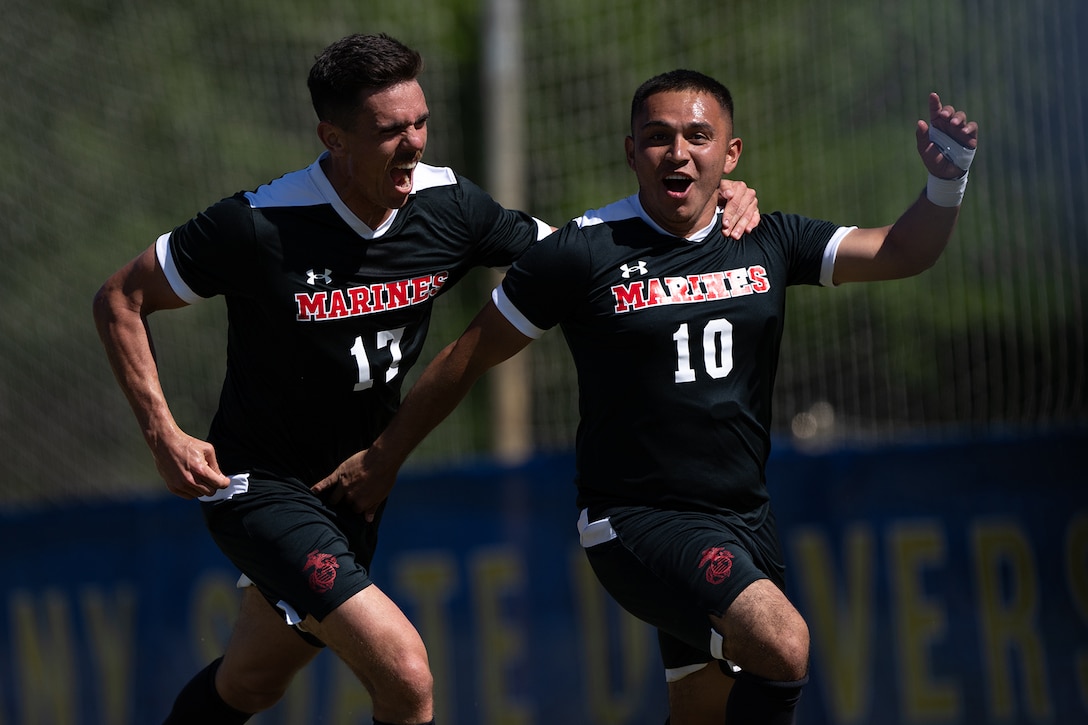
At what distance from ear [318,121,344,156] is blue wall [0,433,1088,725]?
3.35m

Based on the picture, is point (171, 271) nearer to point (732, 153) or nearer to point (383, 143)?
point (383, 143)

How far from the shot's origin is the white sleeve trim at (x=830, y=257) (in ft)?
15.7

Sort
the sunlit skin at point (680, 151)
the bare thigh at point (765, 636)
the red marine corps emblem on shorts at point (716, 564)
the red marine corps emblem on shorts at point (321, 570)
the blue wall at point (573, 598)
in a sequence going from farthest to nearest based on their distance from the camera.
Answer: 1. the blue wall at point (573, 598)
2. the sunlit skin at point (680, 151)
3. the red marine corps emblem on shorts at point (321, 570)
4. the red marine corps emblem on shorts at point (716, 564)
5. the bare thigh at point (765, 636)

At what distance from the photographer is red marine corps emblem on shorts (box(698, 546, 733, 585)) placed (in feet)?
14.1

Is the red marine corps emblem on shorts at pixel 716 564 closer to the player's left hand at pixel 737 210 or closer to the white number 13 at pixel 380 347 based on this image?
the player's left hand at pixel 737 210

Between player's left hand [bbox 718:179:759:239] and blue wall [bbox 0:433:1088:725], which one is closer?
player's left hand [bbox 718:179:759:239]

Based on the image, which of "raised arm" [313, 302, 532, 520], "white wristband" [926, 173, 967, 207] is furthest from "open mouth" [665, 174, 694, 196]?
"white wristband" [926, 173, 967, 207]

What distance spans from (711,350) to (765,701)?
111 centimetres

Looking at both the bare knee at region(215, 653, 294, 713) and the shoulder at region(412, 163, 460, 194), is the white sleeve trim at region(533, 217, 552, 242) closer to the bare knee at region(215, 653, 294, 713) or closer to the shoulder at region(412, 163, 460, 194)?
the shoulder at region(412, 163, 460, 194)

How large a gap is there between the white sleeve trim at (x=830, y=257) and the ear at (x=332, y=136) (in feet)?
5.40

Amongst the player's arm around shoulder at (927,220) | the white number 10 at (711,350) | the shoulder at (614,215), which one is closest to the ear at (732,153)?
the shoulder at (614,215)

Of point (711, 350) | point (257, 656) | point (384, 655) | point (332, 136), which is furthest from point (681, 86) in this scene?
point (257, 656)

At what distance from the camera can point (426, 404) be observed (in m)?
4.75

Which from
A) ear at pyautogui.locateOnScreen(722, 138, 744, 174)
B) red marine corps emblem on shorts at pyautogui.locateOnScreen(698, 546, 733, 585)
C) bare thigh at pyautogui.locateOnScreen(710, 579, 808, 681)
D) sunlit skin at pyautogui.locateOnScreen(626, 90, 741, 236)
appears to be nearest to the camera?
bare thigh at pyautogui.locateOnScreen(710, 579, 808, 681)
